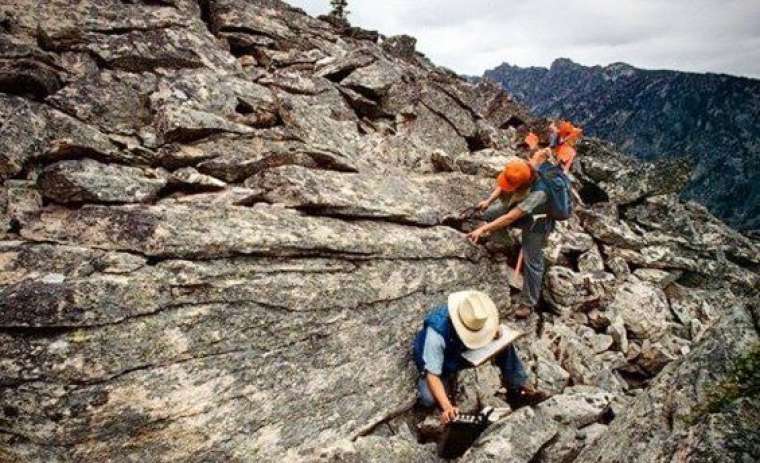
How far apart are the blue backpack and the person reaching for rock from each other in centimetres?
4

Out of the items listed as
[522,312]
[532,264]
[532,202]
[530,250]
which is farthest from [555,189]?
[522,312]

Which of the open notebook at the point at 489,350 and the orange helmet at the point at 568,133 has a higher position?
the orange helmet at the point at 568,133

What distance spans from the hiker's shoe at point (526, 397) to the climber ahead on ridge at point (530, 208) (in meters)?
2.81

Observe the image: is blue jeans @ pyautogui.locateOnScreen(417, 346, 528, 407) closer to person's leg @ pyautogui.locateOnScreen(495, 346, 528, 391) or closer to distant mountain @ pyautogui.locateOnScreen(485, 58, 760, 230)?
person's leg @ pyautogui.locateOnScreen(495, 346, 528, 391)

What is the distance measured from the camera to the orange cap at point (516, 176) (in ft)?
36.7

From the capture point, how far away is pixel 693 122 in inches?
3861

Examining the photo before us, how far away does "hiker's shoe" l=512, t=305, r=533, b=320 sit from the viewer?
39.9ft

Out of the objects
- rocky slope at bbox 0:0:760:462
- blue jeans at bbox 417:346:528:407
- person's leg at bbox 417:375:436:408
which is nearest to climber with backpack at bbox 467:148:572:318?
rocky slope at bbox 0:0:760:462

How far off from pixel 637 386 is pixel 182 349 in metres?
12.0

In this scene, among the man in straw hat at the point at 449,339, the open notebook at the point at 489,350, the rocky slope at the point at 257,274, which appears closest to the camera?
the rocky slope at the point at 257,274

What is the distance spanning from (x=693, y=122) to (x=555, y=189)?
114 metres

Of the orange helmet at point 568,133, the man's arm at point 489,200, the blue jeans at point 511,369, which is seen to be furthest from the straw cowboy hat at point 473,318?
the orange helmet at point 568,133

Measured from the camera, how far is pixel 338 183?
1006 centimetres

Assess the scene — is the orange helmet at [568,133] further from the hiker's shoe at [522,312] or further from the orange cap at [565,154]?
the hiker's shoe at [522,312]
